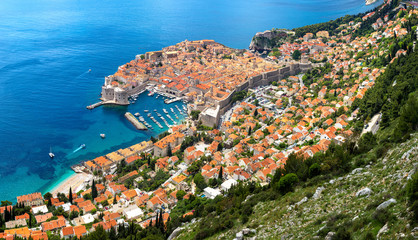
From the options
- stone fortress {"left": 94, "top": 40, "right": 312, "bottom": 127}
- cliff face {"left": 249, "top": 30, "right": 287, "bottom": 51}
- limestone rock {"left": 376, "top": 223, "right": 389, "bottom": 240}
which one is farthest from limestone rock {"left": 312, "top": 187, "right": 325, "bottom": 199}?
cliff face {"left": 249, "top": 30, "right": 287, "bottom": 51}

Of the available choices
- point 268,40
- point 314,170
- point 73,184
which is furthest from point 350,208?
point 268,40

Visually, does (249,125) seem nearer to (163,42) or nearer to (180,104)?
(180,104)

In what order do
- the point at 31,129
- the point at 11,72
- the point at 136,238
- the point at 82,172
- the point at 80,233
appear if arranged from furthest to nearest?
the point at 11,72 < the point at 31,129 < the point at 82,172 < the point at 80,233 < the point at 136,238

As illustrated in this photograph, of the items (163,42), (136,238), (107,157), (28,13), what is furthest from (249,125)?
(28,13)

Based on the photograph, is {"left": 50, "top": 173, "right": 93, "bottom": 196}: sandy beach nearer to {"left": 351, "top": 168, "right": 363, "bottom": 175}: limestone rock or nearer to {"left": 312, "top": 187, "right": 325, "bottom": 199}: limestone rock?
{"left": 312, "top": 187, "right": 325, "bottom": 199}: limestone rock

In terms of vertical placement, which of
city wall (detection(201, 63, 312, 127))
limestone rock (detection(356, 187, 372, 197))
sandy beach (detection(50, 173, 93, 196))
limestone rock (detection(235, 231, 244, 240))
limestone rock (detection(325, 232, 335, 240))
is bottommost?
limestone rock (detection(235, 231, 244, 240))

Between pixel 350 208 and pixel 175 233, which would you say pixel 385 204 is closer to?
pixel 350 208
